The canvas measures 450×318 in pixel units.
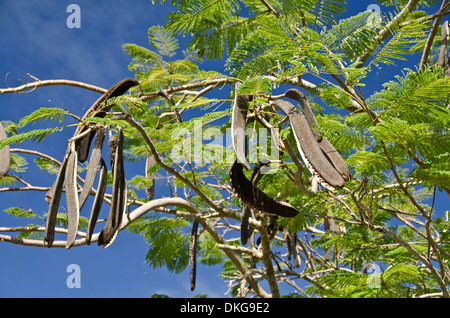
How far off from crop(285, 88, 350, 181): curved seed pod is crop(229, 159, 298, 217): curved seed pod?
40cm

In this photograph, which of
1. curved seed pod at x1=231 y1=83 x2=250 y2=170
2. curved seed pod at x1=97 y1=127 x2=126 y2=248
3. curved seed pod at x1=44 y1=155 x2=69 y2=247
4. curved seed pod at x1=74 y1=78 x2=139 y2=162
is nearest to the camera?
curved seed pod at x1=231 y1=83 x2=250 y2=170

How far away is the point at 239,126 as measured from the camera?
7.13 feet

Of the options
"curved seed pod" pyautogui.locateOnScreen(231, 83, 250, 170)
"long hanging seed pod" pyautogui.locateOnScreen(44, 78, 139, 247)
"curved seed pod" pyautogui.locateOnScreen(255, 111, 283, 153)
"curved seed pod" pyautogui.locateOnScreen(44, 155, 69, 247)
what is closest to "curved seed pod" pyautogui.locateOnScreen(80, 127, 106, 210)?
"long hanging seed pod" pyautogui.locateOnScreen(44, 78, 139, 247)

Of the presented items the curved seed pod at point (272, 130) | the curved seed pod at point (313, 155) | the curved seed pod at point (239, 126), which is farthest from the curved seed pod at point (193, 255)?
the curved seed pod at point (313, 155)

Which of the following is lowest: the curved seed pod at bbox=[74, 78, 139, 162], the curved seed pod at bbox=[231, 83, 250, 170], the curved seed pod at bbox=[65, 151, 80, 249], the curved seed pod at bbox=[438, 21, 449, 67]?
the curved seed pod at bbox=[65, 151, 80, 249]

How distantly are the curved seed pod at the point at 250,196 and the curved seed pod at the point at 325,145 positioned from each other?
40 cm

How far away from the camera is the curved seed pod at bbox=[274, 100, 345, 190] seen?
1.92 meters

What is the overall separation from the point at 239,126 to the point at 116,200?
76 centimetres

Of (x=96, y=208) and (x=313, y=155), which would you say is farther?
(x=96, y=208)

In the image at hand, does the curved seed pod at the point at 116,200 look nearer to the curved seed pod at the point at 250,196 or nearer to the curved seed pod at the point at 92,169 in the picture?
the curved seed pod at the point at 92,169

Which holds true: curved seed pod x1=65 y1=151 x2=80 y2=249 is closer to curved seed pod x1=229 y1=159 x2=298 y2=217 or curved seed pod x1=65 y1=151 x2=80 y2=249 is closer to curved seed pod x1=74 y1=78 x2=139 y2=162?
curved seed pod x1=74 y1=78 x2=139 y2=162

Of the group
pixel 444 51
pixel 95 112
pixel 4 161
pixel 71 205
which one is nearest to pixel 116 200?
pixel 71 205

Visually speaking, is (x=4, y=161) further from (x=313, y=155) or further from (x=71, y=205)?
(x=313, y=155)
